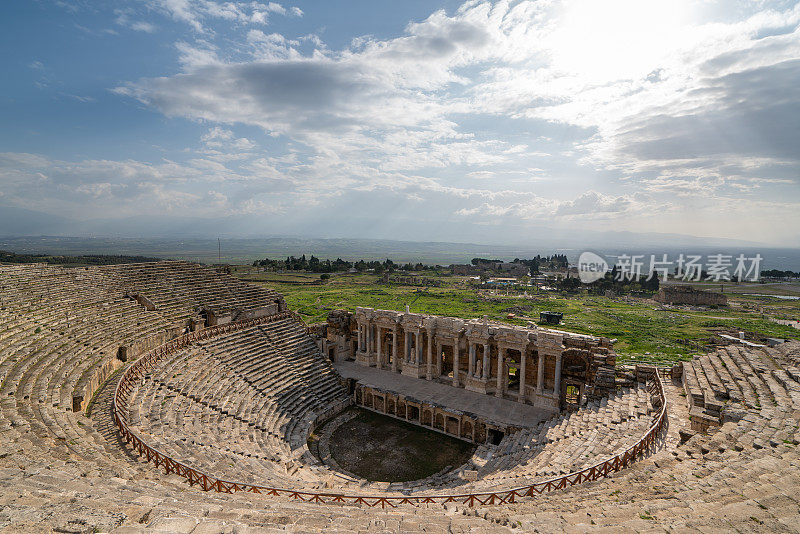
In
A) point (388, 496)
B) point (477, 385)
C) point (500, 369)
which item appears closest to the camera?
point (388, 496)

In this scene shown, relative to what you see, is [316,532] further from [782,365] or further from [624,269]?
[624,269]

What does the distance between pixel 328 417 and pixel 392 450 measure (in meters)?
5.88

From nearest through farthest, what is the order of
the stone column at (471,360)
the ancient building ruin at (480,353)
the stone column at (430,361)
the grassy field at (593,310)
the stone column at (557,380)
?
1. the stone column at (557,380)
2. the ancient building ruin at (480,353)
3. the stone column at (471,360)
4. the stone column at (430,361)
5. the grassy field at (593,310)

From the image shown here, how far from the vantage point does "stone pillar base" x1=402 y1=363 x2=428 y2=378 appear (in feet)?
107

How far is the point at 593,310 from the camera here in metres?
79.6

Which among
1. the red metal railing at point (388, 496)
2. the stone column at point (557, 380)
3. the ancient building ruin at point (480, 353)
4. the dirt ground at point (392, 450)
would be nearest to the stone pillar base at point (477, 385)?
the ancient building ruin at point (480, 353)

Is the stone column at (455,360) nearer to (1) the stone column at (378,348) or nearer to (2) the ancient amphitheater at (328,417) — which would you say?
(2) the ancient amphitheater at (328,417)

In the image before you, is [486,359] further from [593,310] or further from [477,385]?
[593,310]

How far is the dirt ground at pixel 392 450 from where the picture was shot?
21812 millimetres

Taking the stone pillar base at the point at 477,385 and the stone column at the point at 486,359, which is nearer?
the stone column at the point at 486,359

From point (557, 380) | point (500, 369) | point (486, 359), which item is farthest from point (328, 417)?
point (557, 380)

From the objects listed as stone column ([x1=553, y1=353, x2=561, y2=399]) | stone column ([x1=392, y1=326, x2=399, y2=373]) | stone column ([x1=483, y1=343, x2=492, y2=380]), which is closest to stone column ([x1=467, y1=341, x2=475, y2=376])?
stone column ([x1=483, y1=343, x2=492, y2=380])

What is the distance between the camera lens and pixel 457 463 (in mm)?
22719

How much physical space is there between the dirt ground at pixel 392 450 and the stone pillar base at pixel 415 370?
514cm
